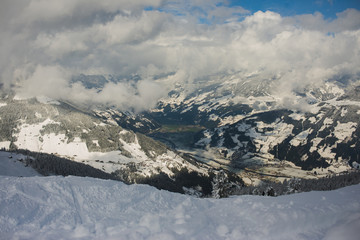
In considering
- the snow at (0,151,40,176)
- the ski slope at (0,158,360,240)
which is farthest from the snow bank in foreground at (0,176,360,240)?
the snow at (0,151,40,176)

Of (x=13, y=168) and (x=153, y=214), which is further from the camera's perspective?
(x=13, y=168)

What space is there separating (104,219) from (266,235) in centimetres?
1658

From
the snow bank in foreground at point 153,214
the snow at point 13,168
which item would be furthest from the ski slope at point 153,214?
the snow at point 13,168

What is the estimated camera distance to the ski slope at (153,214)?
21.7 m

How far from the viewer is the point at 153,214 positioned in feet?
86.8

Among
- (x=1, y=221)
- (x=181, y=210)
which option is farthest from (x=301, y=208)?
(x=1, y=221)

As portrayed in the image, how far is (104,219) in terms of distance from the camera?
83.5ft

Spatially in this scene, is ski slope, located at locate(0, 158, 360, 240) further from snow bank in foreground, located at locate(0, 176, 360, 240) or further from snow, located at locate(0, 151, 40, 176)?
snow, located at locate(0, 151, 40, 176)

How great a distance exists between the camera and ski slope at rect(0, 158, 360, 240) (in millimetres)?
21672

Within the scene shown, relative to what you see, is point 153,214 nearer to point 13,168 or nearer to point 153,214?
point 153,214

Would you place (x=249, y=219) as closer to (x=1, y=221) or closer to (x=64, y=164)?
(x=1, y=221)

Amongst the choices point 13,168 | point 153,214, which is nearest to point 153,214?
point 153,214

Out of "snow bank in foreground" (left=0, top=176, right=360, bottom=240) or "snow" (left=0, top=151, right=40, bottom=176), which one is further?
"snow" (left=0, top=151, right=40, bottom=176)

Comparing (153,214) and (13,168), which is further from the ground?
(153,214)
